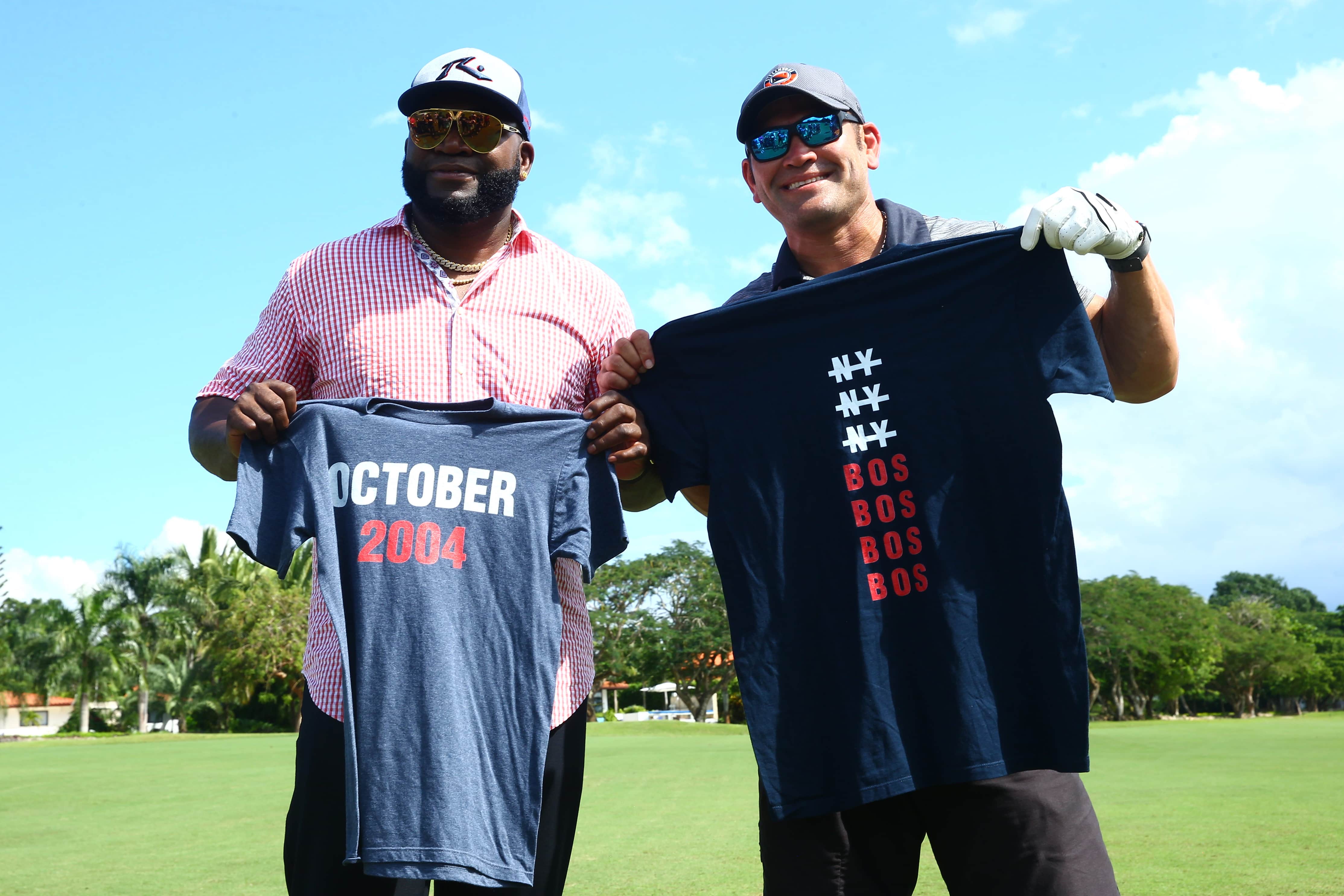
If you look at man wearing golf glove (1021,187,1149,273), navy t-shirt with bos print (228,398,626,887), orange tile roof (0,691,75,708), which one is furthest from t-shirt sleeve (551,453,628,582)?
orange tile roof (0,691,75,708)

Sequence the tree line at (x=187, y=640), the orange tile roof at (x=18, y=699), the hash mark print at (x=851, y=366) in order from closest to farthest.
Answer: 1. the hash mark print at (x=851, y=366)
2. the tree line at (x=187, y=640)
3. the orange tile roof at (x=18, y=699)

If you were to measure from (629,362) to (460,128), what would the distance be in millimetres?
840

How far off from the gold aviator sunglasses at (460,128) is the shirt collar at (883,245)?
936 millimetres

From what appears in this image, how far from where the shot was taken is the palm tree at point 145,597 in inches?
1630

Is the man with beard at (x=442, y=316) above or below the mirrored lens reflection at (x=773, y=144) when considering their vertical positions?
below

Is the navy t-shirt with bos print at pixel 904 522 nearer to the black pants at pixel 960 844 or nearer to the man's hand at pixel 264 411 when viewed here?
the black pants at pixel 960 844

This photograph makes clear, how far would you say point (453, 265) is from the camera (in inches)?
122

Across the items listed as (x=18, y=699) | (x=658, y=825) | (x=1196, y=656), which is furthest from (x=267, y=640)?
(x=1196, y=656)

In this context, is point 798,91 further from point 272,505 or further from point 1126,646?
point 1126,646

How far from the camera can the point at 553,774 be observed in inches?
108

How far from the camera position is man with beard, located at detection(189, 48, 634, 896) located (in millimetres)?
2902

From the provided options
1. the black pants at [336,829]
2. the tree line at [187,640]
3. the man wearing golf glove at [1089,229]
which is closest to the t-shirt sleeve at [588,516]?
the black pants at [336,829]

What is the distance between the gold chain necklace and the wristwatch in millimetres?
1742

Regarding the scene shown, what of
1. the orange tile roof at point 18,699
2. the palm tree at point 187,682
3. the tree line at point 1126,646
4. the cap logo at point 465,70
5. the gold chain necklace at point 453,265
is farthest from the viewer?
the orange tile roof at point 18,699
